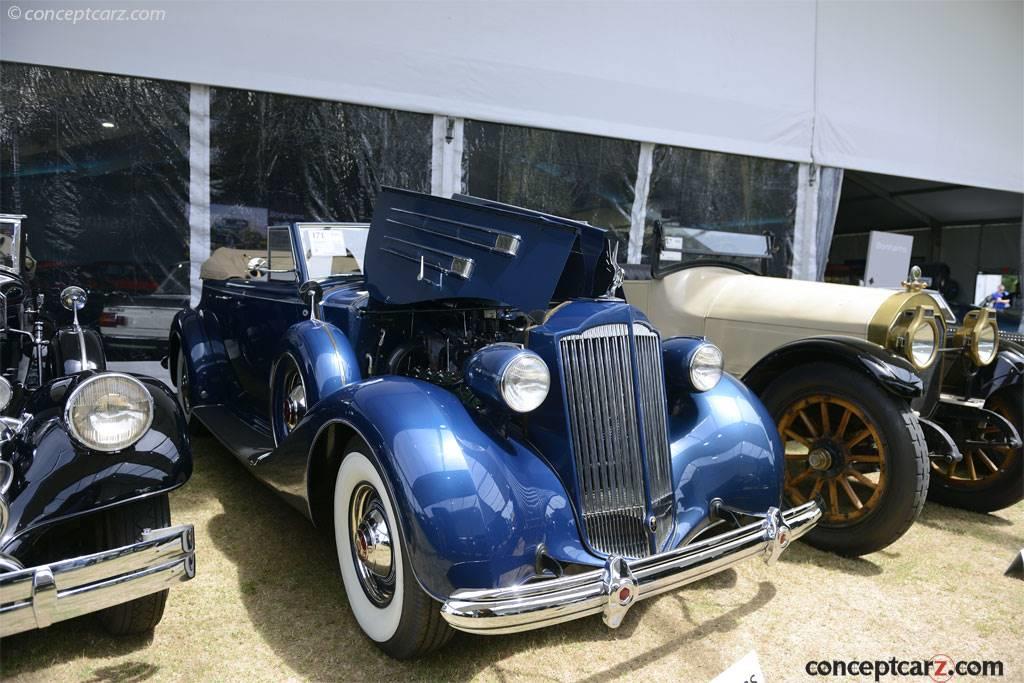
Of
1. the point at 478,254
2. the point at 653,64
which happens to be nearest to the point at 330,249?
the point at 478,254

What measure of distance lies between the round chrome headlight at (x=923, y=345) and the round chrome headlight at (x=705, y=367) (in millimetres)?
1401

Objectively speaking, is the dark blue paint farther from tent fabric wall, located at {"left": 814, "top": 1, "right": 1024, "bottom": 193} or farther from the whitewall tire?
tent fabric wall, located at {"left": 814, "top": 1, "right": 1024, "bottom": 193}

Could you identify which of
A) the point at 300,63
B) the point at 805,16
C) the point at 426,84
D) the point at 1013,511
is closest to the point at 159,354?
the point at 300,63

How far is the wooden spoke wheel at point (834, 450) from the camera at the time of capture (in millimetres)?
2891

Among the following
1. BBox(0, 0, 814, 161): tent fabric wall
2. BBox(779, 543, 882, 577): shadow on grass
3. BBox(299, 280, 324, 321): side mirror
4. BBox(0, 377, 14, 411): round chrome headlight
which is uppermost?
BBox(0, 0, 814, 161): tent fabric wall

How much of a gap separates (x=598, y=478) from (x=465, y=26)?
5.45m

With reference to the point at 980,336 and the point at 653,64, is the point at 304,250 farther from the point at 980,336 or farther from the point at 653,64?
the point at 653,64

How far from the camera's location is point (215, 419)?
371 cm

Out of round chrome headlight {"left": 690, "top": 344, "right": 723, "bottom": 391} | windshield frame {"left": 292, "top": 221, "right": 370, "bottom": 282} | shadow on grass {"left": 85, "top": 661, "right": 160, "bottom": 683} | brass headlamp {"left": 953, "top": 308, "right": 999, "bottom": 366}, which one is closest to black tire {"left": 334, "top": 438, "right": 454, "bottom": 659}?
shadow on grass {"left": 85, "top": 661, "right": 160, "bottom": 683}

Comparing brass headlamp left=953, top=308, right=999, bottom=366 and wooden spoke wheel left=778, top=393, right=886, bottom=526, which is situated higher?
brass headlamp left=953, top=308, right=999, bottom=366

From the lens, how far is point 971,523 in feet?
11.7

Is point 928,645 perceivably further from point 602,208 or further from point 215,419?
point 602,208

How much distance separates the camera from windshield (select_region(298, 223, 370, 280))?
11.8 ft

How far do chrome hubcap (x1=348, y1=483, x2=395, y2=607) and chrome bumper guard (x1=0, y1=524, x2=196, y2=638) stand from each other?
54cm
